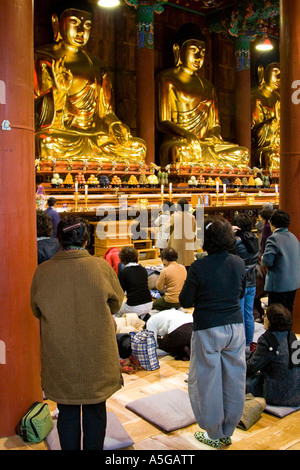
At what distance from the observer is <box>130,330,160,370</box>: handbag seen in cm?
368

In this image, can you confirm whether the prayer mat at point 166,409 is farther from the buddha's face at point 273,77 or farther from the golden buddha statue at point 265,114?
the buddha's face at point 273,77

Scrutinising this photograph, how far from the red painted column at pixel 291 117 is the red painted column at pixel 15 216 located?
2.64m

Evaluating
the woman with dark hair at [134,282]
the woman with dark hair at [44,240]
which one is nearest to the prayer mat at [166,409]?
the woman with dark hair at [44,240]

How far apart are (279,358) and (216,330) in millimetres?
748

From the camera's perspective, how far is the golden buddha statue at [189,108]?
12047mm

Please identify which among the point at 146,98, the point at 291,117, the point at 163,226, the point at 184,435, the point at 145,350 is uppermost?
the point at 146,98

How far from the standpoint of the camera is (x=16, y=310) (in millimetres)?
2793

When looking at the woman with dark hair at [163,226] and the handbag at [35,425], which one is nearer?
the handbag at [35,425]

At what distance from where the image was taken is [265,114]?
Result: 14.6 m

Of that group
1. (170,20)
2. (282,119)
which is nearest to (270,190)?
(170,20)

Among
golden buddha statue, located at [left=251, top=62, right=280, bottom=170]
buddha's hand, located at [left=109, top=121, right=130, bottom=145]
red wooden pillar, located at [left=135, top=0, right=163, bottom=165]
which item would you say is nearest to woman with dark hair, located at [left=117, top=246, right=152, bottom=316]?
buddha's hand, located at [left=109, top=121, right=130, bottom=145]

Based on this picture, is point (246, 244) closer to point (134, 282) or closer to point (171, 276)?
point (171, 276)

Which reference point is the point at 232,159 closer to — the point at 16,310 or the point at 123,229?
the point at 123,229

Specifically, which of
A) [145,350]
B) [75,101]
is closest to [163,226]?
[145,350]
